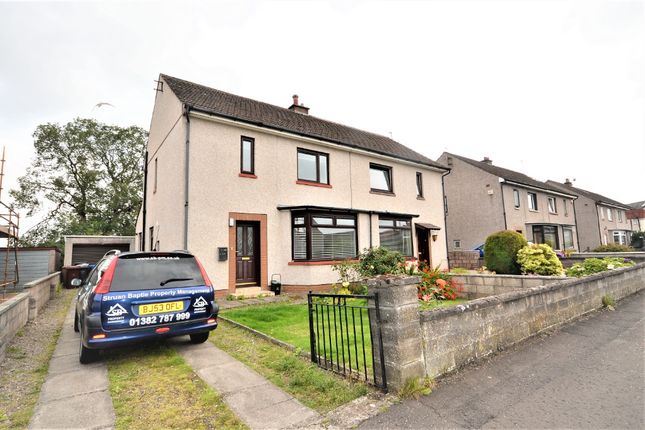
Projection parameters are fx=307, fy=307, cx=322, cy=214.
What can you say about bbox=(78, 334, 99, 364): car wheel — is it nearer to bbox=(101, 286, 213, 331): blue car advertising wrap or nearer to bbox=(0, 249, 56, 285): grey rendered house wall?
bbox=(101, 286, 213, 331): blue car advertising wrap

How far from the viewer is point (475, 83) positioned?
1055 cm

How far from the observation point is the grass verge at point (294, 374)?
314cm

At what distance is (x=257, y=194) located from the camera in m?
11.1

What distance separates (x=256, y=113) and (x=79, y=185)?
73.0 feet

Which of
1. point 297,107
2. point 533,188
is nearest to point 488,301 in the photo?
point 297,107

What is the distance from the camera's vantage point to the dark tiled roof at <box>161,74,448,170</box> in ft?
36.8

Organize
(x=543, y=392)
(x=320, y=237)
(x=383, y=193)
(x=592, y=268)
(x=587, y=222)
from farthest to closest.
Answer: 1. (x=587, y=222)
2. (x=383, y=193)
3. (x=320, y=237)
4. (x=592, y=268)
5. (x=543, y=392)

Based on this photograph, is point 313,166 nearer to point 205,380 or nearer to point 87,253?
point 205,380

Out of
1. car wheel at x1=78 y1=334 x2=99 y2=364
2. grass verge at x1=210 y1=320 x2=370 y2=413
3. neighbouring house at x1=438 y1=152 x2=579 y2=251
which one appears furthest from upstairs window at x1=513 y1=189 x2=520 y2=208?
car wheel at x1=78 y1=334 x2=99 y2=364

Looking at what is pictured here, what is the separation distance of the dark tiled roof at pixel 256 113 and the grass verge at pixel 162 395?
8.10 metres

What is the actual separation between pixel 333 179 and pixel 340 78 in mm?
3984

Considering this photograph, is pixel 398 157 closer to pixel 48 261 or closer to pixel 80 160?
pixel 48 261

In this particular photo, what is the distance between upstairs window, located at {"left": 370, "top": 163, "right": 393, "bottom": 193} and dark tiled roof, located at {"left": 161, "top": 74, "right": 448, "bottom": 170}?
2.54ft

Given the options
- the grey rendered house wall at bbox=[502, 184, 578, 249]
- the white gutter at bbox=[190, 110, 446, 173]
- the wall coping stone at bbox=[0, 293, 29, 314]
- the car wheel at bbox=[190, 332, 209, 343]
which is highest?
the white gutter at bbox=[190, 110, 446, 173]
